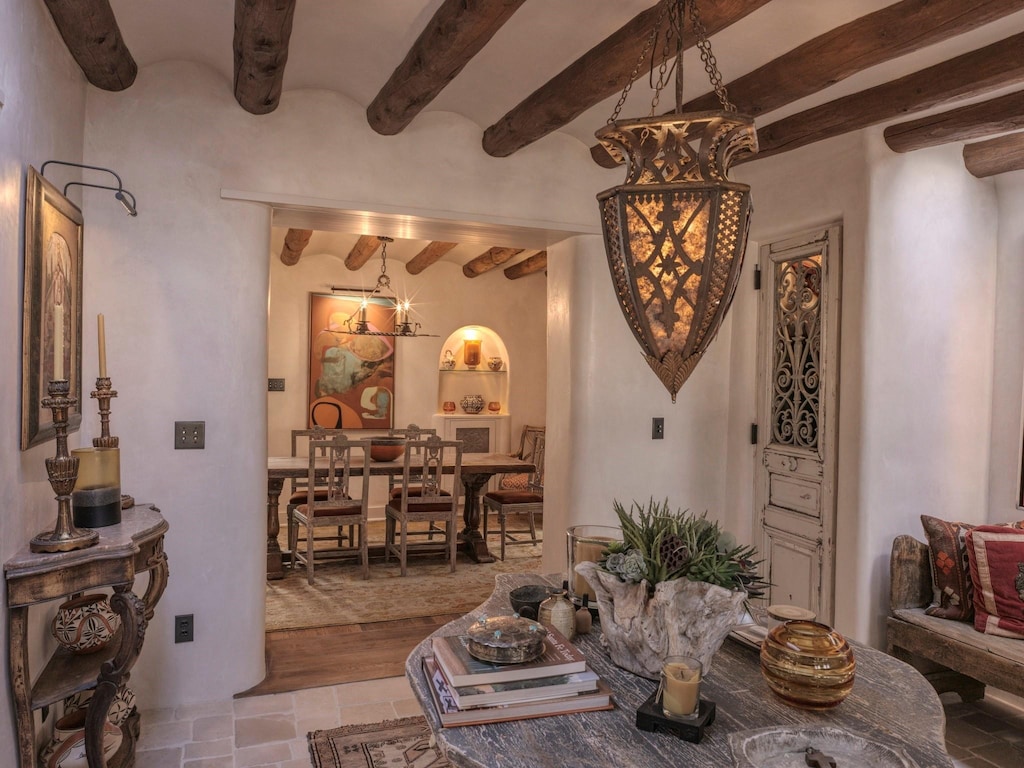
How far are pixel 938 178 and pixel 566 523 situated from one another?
2438mm

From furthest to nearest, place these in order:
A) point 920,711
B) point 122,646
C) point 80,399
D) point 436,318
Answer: point 436,318
point 80,399
point 122,646
point 920,711

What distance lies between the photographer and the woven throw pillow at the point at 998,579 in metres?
2.85

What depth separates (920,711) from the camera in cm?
143

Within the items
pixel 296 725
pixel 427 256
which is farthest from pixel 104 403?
pixel 427 256

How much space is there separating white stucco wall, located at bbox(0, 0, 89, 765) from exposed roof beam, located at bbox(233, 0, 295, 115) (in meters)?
0.57

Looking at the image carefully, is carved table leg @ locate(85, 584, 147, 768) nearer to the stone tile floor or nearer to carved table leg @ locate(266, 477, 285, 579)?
the stone tile floor

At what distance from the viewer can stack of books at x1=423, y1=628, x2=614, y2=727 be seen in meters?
1.33

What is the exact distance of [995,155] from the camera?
3.26 metres

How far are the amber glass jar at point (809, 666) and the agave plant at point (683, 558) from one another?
112 mm

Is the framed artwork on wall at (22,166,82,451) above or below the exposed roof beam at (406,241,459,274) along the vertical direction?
below

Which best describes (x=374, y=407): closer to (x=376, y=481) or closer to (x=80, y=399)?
(x=376, y=481)

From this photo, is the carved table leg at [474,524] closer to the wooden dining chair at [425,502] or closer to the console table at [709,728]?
the wooden dining chair at [425,502]

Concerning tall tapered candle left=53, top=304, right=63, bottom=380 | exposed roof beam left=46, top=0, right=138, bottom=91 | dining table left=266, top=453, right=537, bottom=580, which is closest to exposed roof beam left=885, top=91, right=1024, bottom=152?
exposed roof beam left=46, top=0, right=138, bottom=91

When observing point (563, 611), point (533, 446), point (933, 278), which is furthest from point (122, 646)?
point (533, 446)
